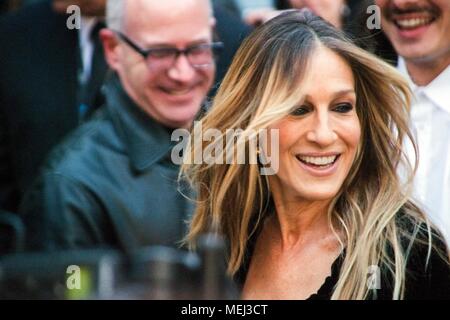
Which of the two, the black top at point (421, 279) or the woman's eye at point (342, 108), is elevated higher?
the woman's eye at point (342, 108)

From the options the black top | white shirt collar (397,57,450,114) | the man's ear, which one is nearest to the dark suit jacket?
the man's ear

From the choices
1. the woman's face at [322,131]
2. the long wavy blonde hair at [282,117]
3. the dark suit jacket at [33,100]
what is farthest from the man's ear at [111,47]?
the woman's face at [322,131]

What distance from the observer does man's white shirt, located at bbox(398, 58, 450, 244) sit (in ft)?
12.5

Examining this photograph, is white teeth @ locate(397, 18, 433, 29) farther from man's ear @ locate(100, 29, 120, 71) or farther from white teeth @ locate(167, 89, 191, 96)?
man's ear @ locate(100, 29, 120, 71)

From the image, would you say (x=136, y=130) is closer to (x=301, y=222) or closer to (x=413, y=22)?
(x=301, y=222)

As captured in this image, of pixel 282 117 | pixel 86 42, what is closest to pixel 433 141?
pixel 282 117

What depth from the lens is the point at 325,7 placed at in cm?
A: 440

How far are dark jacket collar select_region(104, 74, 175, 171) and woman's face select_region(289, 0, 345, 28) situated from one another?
78cm

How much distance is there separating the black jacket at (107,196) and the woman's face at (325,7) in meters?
0.88

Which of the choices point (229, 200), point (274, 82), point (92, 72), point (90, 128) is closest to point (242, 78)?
point (274, 82)

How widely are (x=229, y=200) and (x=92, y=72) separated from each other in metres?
1.00

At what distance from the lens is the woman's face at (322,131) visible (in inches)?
130

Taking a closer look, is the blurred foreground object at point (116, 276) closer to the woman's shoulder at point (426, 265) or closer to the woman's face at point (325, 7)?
the woman's shoulder at point (426, 265)

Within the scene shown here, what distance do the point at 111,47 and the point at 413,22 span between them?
3.27ft
